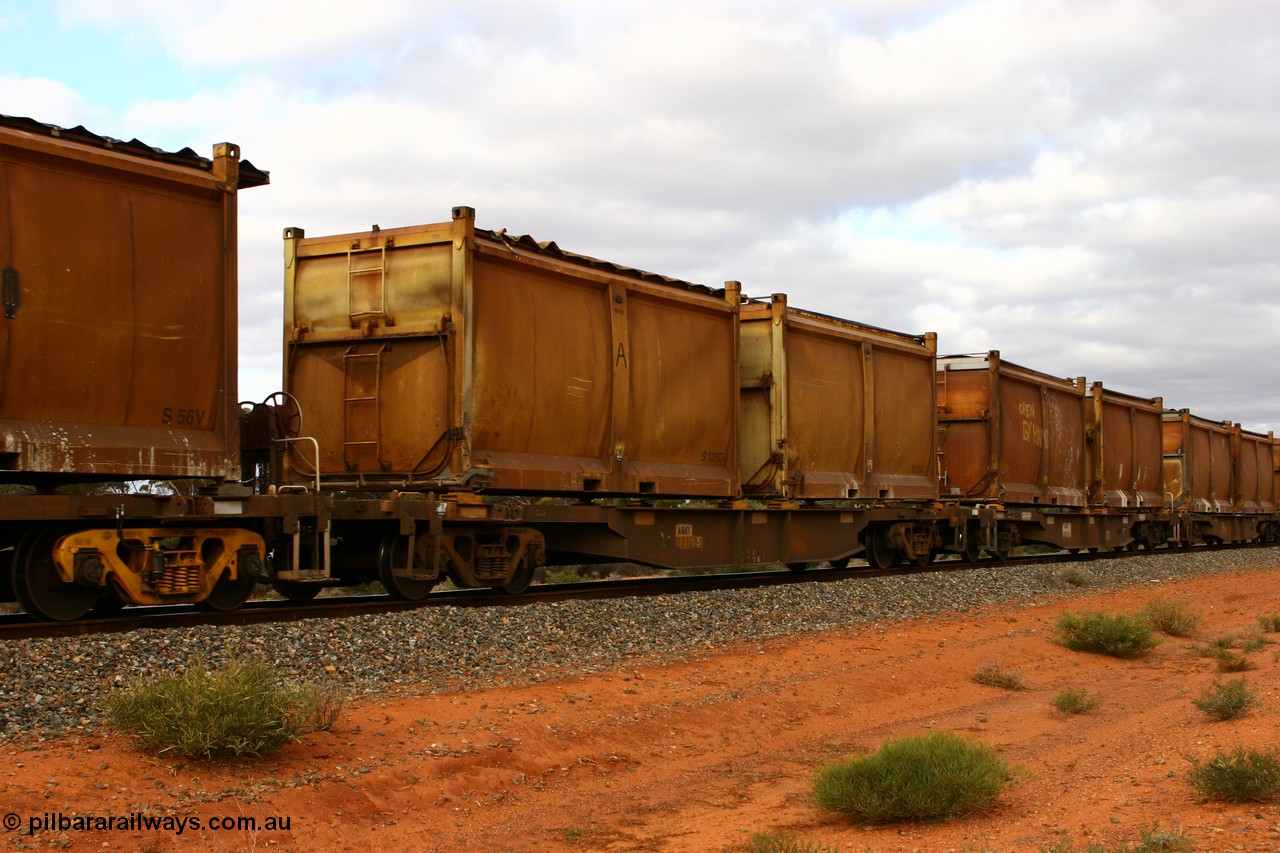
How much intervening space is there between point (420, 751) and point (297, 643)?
6.17ft

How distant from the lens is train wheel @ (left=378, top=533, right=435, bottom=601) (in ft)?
36.5

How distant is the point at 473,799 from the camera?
684 cm

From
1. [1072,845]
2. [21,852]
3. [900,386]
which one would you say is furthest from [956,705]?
[900,386]

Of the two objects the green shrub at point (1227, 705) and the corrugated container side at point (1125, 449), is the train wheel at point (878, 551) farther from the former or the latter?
the green shrub at point (1227, 705)

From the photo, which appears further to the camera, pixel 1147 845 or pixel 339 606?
pixel 339 606

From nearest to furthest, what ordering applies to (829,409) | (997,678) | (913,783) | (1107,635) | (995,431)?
(913,783), (997,678), (1107,635), (829,409), (995,431)

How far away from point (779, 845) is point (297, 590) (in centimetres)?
720

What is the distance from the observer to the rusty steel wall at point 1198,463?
3388 centimetres

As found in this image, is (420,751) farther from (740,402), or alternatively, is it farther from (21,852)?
(740,402)

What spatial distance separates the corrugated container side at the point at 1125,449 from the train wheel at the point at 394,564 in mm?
21179

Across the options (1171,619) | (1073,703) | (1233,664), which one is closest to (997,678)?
(1073,703)

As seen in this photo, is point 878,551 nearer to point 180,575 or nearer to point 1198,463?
point 180,575

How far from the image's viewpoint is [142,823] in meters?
5.66

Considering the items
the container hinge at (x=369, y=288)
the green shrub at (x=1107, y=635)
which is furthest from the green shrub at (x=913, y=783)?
the container hinge at (x=369, y=288)
